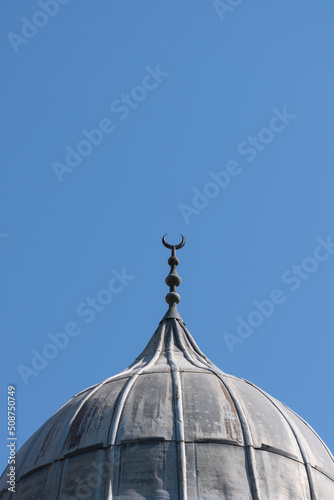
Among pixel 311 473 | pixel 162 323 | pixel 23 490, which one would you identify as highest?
pixel 162 323

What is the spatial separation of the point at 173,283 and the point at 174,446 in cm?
827

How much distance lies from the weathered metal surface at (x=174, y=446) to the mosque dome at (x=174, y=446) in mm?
25

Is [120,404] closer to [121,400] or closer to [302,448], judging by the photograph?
[121,400]

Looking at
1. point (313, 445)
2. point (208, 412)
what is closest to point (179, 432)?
point (208, 412)

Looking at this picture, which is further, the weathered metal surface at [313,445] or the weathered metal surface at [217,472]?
the weathered metal surface at [313,445]

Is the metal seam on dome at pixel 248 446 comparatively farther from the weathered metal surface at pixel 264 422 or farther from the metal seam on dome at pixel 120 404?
the metal seam on dome at pixel 120 404

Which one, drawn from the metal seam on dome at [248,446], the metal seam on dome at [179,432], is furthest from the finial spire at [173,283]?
the metal seam on dome at [248,446]

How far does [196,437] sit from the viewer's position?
3134 centimetres

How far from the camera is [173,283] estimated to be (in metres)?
38.6

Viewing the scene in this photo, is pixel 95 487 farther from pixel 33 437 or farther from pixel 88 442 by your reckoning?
pixel 33 437

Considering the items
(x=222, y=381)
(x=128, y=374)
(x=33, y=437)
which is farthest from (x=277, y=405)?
(x=33, y=437)

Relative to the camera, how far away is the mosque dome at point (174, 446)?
99.8ft

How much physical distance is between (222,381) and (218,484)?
3.90 metres

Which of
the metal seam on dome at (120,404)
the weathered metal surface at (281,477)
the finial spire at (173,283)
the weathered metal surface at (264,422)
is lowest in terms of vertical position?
the weathered metal surface at (281,477)
